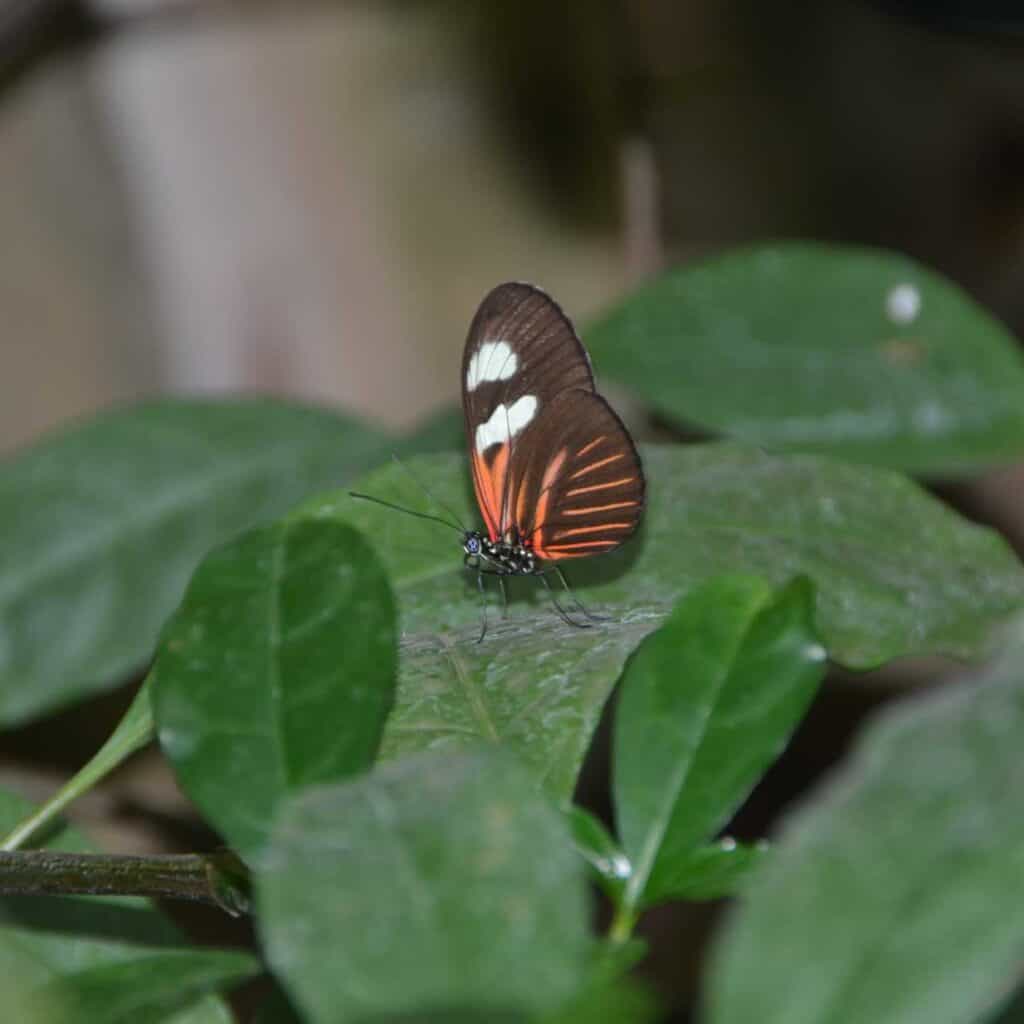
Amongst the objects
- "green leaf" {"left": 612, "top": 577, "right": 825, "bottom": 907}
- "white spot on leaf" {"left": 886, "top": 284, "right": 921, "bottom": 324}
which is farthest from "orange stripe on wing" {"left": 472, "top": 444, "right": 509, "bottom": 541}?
"white spot on leaf" {"left": 886, "top": 284, "right": 921, "bottom": 324}

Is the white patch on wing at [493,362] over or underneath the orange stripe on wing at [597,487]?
over

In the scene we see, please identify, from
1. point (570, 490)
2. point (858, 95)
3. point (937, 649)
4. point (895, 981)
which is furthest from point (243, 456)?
point (858, 95)

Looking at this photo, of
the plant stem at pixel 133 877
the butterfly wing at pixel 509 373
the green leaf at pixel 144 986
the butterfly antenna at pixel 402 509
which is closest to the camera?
the green leaf at pixel 144 986

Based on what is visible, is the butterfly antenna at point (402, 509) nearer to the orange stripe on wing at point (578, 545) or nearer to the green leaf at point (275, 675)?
the orange stripe on wing at point (578, 545)

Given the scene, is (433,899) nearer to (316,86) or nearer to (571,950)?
(571,950)

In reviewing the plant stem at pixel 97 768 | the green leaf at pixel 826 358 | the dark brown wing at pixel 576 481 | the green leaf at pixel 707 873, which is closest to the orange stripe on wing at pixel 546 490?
the dark brown wing at pixel 576 481

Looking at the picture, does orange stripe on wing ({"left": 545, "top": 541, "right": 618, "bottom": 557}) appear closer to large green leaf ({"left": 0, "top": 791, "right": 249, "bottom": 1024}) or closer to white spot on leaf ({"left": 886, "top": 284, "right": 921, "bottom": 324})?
large green leaf ({"left": 0, "top": 791, "right": 249, "bottom": 1024})
